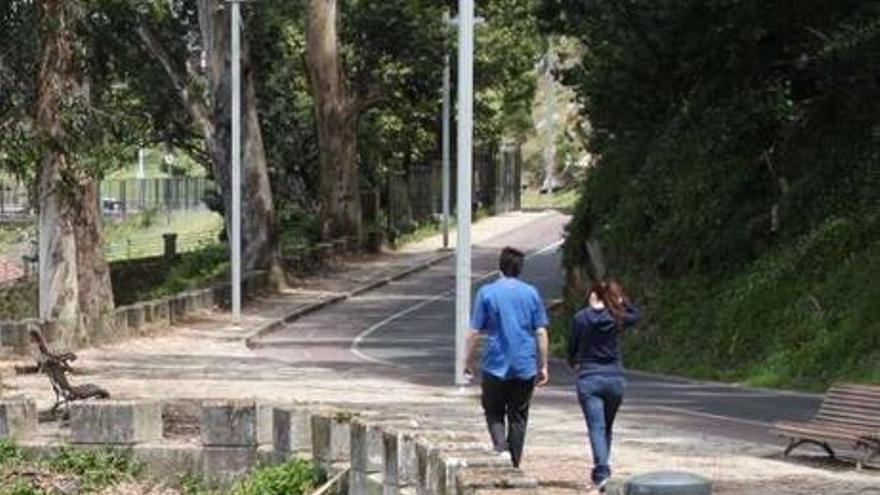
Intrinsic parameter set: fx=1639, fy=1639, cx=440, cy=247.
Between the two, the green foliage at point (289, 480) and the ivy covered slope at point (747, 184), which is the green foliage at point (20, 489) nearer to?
the green foliage at point (289, 480)

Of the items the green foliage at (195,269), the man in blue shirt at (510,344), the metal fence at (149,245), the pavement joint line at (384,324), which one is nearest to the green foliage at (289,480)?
the man in blue shirt at (510,344)

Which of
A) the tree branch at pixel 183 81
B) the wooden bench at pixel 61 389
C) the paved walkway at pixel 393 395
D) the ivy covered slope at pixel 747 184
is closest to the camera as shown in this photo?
the paved walkway at pixel 393 395

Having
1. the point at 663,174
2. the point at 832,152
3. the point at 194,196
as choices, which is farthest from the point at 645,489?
the point at 194,196

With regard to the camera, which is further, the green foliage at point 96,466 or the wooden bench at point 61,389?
the wooden bench at point 61,389

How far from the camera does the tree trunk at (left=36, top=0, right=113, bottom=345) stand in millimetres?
23719

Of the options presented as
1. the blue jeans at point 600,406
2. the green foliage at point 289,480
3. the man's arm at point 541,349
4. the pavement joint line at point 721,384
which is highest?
the man's arm at point 541,349

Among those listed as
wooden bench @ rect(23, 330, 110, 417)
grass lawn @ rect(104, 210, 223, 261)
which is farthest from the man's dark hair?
grass lawn @ rect(104, 210, 223, 261)

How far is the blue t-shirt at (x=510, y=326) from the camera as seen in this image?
11.1 meters

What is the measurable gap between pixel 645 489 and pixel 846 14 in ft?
71.5

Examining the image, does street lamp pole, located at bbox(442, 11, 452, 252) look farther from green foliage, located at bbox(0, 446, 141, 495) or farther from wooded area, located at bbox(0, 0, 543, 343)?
green foliage, located at bbox(0, 446, 141, 495)

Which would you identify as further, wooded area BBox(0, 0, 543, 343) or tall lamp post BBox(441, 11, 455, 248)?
tall lamp post BBox(441, 11, 455, 248)

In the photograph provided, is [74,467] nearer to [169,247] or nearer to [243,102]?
[243,102]

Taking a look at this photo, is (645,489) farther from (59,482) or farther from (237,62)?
(237,62)

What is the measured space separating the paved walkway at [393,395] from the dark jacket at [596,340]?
0.94m
